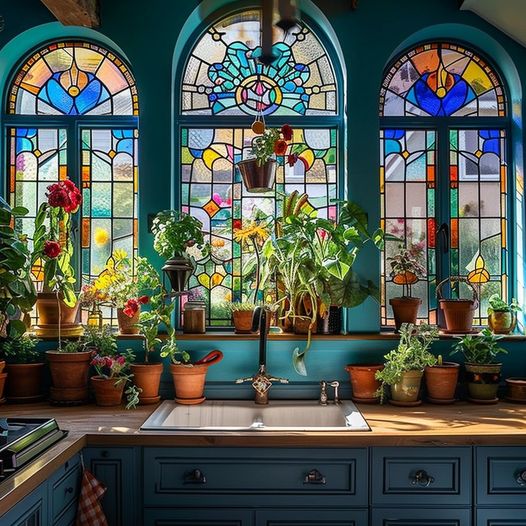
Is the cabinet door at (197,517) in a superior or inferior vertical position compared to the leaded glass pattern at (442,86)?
inferior

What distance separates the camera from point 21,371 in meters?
3.12

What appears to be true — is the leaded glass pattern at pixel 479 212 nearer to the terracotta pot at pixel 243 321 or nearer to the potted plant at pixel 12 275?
the terracotta pot at pixel 243 321

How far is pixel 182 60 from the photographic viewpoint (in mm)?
3559

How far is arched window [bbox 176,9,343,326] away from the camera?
3.53 metres

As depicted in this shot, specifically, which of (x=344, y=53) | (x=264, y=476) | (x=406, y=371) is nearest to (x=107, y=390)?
(x=264, y=476)

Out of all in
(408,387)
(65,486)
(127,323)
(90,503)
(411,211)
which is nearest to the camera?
(65,486)

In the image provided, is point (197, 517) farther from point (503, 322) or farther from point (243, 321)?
point (503, 322)

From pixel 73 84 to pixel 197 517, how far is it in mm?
2397

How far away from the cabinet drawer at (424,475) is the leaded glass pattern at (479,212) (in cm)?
119

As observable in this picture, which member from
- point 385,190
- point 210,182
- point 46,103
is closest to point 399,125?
point 385,190

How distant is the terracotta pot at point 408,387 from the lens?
10.00 feet

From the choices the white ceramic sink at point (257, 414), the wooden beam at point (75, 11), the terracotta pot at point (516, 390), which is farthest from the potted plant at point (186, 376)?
the wooden beam at point (75, 11)

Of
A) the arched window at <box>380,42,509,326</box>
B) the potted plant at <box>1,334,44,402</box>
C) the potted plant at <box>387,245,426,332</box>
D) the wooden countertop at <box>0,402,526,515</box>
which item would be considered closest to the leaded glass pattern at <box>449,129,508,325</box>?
the arched window at <box>380,42,509,326</box>

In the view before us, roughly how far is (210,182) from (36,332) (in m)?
1.22
